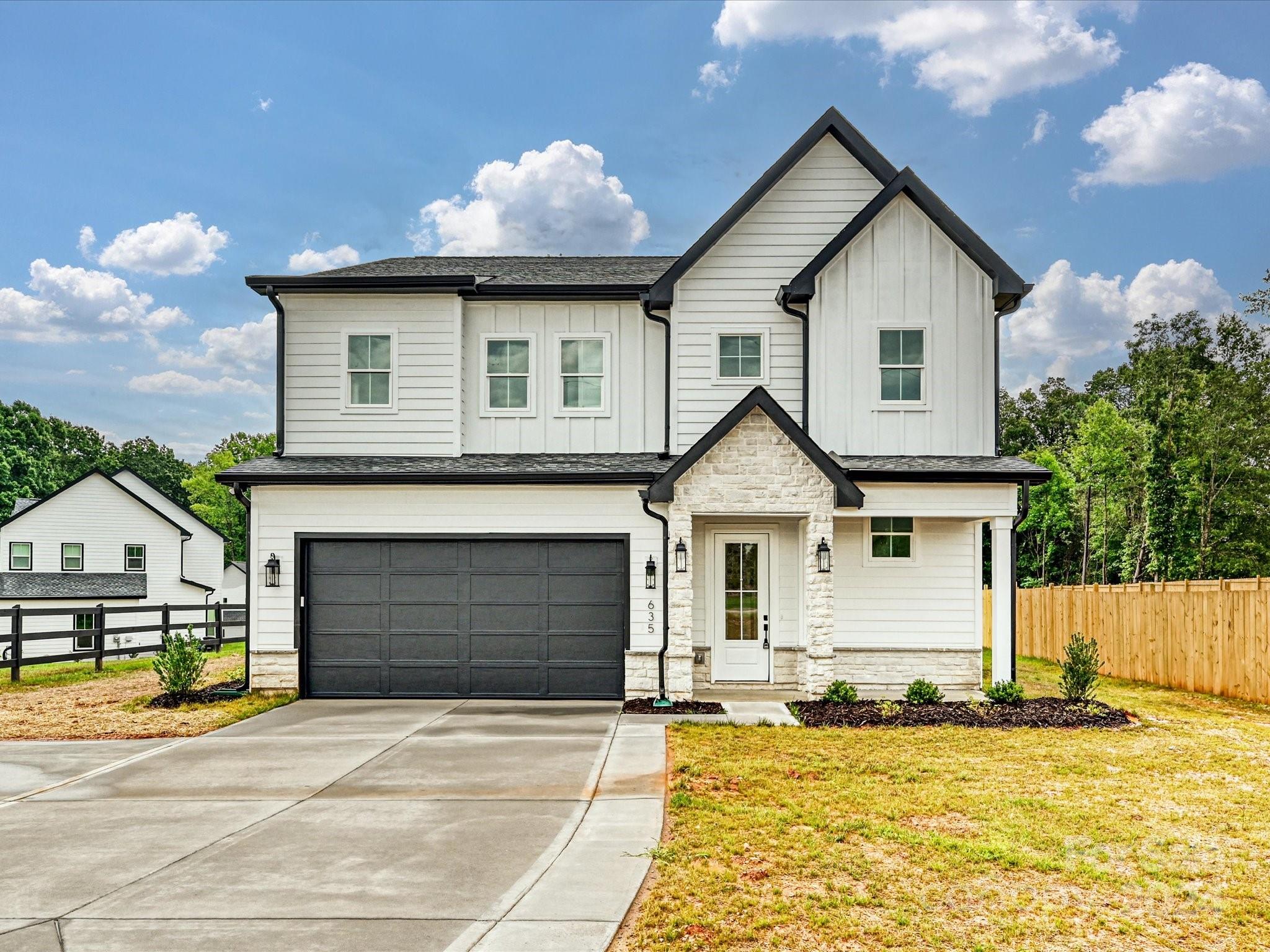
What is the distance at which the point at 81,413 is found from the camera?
7319cm

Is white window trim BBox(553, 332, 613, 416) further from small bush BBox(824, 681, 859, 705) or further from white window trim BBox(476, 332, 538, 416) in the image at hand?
small bush BBox(824, 681, 859, 705)

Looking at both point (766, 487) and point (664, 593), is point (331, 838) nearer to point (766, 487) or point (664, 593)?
point (664, 593)

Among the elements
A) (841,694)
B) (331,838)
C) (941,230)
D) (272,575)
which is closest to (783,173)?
(941,230)

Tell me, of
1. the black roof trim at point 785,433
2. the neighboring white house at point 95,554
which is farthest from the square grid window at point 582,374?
the neighboring white house at point 95,554

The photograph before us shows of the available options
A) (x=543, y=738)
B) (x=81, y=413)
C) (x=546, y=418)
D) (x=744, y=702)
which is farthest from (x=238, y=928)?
(x=81, y=413)

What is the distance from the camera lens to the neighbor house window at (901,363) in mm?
14555

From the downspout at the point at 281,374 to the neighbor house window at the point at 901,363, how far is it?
390 inches

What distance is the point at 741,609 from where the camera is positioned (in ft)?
48.1

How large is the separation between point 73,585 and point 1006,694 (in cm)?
3707

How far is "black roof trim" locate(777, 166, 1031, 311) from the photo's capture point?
1428 cm

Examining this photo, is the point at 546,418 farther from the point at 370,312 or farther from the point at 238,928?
the point at 238,928

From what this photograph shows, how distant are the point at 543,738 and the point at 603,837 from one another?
168 inches

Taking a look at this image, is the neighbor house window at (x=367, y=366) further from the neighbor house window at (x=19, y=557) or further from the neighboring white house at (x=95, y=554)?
the neighbor house window at (x=19, y=557)

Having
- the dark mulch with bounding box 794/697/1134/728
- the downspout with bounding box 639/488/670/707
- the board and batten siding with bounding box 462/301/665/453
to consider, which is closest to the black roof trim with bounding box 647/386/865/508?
the downspout with bounding box 639/488/670/707
